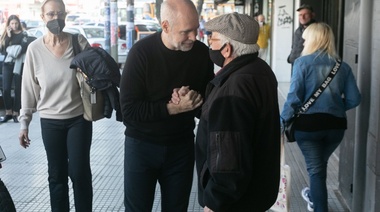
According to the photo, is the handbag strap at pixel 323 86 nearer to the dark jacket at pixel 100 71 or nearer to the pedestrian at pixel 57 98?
the dark jacket at pixel 100 71

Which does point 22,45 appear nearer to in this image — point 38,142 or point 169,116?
point 38,142

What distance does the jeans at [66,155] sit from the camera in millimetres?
4234

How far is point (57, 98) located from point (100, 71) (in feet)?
1.25

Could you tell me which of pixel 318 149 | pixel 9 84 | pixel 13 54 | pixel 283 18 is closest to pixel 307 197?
pixel 318 149

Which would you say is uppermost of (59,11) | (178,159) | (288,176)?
(59,11)

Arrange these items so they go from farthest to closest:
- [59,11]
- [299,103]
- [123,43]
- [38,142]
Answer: [123,43] < [38,142] < [299,103] < [59,11]

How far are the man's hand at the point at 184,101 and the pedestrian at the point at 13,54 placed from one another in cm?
670

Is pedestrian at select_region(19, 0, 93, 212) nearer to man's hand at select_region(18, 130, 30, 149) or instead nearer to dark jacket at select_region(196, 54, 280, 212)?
man's hand at select_region(18, 130, 30, 149)

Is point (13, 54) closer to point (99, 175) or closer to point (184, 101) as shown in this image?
point (99, 175)

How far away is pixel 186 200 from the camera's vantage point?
3.63 metres

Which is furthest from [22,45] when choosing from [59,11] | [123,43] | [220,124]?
[123,43]

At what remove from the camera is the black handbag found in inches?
175

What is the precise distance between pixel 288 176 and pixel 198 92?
124 cm

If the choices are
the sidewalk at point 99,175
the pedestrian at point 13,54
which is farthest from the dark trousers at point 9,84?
the sidewalk at point 99,175
